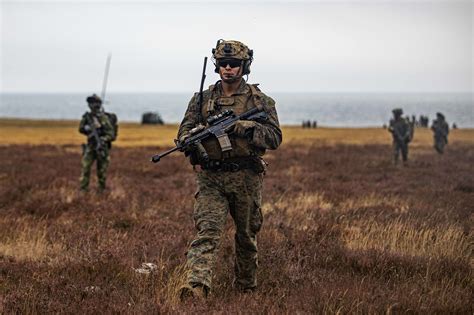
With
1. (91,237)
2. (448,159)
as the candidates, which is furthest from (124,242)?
(448,159)

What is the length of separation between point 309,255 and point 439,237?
1811 mm

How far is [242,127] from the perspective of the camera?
16.1 feet

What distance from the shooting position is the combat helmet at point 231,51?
5176mm

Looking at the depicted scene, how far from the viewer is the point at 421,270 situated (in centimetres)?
580

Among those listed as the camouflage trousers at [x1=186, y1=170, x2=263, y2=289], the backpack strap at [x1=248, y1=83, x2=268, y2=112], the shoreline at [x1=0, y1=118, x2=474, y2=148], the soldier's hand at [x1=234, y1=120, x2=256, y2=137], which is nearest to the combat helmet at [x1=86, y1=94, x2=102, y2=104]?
the backpack strap at [x1=248, y1=83, x2=268, y2=112]

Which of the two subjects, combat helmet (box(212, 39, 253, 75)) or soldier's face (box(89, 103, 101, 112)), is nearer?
combat helmet (box(212, 39, 253, 75))

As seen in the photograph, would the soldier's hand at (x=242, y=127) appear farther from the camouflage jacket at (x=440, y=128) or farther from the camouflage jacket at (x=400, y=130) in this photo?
the camouflage jacket at (x=440, y=128)

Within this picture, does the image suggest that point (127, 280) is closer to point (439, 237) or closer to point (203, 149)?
point (203, 149)

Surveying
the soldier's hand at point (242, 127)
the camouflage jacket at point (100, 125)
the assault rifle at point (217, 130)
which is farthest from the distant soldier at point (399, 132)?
the soldier's hand at point (242, 127)

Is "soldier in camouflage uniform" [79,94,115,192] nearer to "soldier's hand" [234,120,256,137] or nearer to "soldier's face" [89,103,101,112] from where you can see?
"soldier's face" [89,103,101,112]

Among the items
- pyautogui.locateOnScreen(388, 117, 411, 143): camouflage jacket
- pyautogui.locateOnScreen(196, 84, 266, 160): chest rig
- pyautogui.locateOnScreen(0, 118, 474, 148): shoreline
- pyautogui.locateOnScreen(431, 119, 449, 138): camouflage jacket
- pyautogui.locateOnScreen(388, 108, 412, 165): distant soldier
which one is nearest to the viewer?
pyautogui.locateOnScreen(196, 84, 266, 160): chest rig

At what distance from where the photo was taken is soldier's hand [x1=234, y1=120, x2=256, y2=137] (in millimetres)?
4922

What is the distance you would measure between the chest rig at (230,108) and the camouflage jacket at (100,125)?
8310 millimetres

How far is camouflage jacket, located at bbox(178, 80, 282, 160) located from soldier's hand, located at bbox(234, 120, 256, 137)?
7 cm
